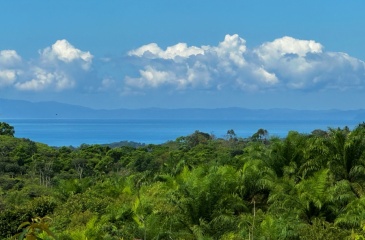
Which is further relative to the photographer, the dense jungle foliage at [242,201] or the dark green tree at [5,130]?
the dark green tree at [5,130]

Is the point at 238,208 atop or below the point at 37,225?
below

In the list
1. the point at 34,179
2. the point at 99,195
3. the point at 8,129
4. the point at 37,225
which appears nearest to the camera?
the point at 37,225

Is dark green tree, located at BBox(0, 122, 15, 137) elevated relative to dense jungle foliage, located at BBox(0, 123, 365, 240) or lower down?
elevated

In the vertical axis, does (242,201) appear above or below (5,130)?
below

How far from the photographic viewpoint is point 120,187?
85.9 feet

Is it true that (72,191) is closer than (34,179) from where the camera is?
Yes

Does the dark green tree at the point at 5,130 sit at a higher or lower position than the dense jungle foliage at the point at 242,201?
higher

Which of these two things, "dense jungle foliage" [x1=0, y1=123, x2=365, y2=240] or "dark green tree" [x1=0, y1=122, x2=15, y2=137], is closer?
"dense jungle foliage" [x1=0, y1=123, x2=365, y2=240]

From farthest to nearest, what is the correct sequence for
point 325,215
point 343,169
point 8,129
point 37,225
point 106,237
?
point 8,129 → point 343,169 → point 325,215 → point 106,237 → point 37,225

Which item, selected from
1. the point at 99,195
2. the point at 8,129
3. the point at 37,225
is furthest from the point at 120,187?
the point at 8,129

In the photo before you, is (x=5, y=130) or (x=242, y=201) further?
(x=5, y=130)

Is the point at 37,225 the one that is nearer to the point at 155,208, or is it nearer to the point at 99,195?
the point at 155,208

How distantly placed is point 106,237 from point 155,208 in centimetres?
352

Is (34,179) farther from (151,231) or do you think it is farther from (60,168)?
(151,231)
